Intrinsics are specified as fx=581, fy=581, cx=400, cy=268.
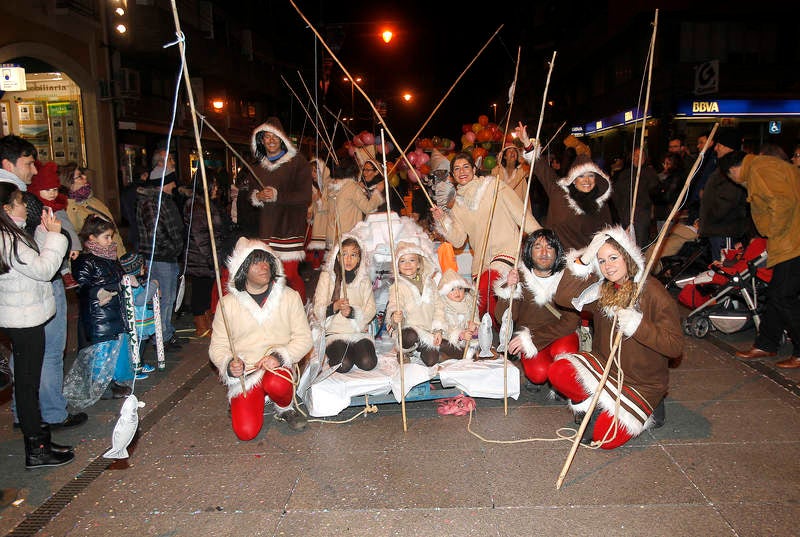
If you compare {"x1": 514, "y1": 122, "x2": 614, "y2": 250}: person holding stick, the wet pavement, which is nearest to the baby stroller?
the wet pavement

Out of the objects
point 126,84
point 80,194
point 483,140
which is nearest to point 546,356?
point 80,194

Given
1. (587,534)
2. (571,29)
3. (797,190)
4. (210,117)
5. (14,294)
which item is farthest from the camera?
(571,29)

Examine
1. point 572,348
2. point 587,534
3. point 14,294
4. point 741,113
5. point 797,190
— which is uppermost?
point 741,113

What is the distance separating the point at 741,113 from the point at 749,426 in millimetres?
18634

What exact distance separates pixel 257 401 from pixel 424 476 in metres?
1.23

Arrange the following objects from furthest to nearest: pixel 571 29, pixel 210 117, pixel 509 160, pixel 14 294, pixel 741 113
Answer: pixel 571 29, pixel 210 117, pixel 741 113, pixel 509 160, pixel 14 294

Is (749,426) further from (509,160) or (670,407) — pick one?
(509,160)

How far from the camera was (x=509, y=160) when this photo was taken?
7.64 m

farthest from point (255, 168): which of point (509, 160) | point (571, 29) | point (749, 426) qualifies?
point (571, 29)

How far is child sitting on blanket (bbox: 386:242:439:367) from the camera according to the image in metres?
4.52

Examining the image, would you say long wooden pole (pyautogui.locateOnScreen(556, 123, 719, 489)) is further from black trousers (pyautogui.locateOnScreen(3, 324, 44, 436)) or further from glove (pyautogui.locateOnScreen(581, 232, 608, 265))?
black trousers (pyautogui.locateOnScreen(3, 324, 44, 436))

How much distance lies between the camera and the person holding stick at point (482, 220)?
16.3 ft

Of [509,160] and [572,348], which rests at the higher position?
[509,160]

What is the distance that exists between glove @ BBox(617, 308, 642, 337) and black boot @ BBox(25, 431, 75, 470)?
10.9ft
